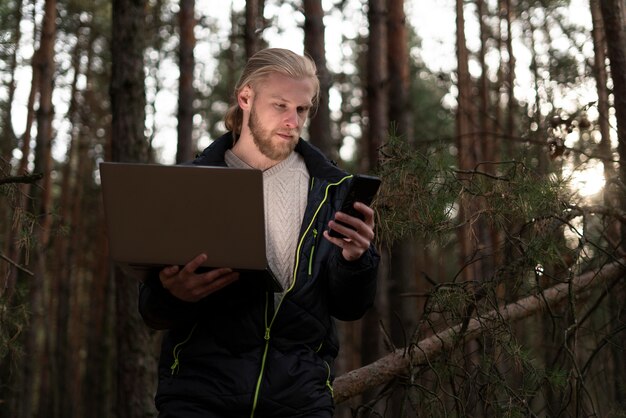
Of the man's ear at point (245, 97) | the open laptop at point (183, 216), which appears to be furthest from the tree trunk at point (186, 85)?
the open laptop at point (183, 216)

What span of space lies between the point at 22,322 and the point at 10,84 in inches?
373

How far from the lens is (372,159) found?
9117 millimetres

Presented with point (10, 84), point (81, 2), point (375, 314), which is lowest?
point (375, 314)

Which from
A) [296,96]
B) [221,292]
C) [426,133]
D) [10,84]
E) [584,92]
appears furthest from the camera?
[426,133]

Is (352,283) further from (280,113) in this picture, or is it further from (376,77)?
(376,77)

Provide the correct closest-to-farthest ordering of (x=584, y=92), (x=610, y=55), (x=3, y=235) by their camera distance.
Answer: (x=610, y=55) < (x=584, y=92) < (x=3, y=235)

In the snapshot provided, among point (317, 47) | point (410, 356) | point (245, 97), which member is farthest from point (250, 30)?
point (245, 97)

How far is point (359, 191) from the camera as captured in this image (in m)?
2.27

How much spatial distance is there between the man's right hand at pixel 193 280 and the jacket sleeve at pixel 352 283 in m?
0.32

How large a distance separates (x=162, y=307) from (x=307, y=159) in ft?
2.45

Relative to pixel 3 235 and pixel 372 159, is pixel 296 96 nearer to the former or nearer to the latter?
pixel 372 159

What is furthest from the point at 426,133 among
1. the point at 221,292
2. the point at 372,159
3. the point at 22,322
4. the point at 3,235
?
the point at 221,292

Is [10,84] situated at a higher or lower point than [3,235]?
higher

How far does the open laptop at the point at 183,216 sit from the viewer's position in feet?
7.24
